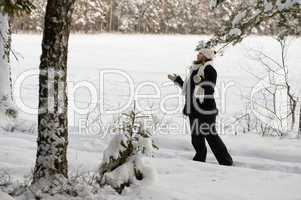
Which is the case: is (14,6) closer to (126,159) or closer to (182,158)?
(126,159)

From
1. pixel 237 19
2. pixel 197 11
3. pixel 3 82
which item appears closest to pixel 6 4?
pixel 237 19

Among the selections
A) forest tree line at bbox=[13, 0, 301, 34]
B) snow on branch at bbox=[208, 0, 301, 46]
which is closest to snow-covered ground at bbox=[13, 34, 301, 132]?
snow on branch at bbox=[208, 0, 301, 46]

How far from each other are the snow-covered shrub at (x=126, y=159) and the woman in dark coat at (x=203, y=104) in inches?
86.9

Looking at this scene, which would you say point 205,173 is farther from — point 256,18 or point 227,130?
point 227,130

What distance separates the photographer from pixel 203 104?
7.27 m

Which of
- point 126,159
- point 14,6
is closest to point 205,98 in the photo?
point 126,159

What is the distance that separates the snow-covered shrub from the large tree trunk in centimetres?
46

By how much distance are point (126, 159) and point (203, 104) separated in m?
2.41

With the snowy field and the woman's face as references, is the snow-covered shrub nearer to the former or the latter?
the snowy field

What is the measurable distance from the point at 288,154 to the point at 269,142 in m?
0.79

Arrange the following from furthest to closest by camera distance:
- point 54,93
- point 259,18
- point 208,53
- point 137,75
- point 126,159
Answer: point 137,75 < point 208,53 < point 259,18 < point 126,159 < point 54,93

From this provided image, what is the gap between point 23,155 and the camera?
23.0 ft

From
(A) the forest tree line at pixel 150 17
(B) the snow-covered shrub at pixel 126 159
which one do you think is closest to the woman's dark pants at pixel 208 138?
(B) the snow-covered shrub at pixel 126 159

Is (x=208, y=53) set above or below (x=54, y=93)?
above
